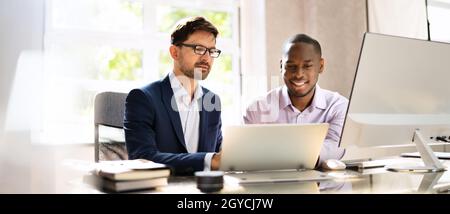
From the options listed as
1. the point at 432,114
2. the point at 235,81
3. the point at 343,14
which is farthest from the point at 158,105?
the point at 343,14

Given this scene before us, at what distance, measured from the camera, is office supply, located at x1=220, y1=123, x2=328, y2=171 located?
2.97 ft

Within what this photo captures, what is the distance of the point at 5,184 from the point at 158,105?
1.66ft

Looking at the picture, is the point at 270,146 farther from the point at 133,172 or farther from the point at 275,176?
the point at 133,172

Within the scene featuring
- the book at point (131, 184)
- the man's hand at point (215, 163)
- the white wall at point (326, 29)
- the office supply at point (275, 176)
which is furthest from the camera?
the white wall at point (326, 29)

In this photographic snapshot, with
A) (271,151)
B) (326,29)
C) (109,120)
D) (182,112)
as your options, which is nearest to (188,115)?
(182,112)

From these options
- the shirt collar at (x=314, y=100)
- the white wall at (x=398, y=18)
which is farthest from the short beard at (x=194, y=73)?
the white wall at (x=398, y=18)

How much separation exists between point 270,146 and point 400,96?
0.37m

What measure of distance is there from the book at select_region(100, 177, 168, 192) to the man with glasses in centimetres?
28

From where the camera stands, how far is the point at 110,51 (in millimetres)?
2332

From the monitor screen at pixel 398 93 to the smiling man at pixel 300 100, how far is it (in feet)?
1.69

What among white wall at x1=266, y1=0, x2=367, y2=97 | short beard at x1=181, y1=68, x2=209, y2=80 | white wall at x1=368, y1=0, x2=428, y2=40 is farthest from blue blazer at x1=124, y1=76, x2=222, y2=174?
white wall at x1=368, y1=0, x2=428, y2=40

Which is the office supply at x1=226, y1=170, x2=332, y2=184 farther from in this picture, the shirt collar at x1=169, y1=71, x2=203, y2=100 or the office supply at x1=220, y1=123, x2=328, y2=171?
the shirt collar at x1=169, y1=71, x2=203, y2=100

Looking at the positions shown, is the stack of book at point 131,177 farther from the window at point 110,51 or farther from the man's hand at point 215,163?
the window at point 110,51

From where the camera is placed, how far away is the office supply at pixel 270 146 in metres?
0.91
